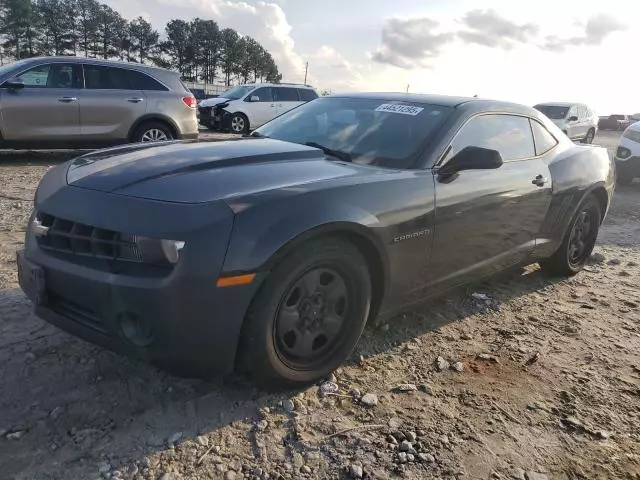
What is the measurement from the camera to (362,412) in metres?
2.65

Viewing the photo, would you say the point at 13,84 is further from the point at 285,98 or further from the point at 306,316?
the point at 285,98

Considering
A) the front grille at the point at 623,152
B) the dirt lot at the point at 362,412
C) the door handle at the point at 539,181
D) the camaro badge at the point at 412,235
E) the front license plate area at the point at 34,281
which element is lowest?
the dirt lot at the point at 362,412

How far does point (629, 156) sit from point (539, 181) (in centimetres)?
807

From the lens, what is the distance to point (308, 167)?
297 centimetres

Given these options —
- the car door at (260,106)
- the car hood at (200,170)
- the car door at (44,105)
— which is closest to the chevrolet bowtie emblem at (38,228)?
the car hood at (200,170)

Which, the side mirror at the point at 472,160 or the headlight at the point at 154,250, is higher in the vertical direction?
the side mirror at the point at 472,160

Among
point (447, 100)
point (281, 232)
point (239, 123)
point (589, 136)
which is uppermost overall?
point (447, 100)

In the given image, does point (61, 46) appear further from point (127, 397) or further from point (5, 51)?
point (127, 397)

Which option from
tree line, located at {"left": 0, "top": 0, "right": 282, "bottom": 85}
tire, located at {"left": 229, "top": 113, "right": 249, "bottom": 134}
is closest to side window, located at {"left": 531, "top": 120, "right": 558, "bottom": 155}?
tire, located at {"left": 229, "top": 113, "right": 249, "bottom": 134}

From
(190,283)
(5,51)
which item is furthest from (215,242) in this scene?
(5,51)

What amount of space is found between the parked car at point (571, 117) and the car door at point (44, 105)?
13.7 m

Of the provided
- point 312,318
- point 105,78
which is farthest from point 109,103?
point 312,318

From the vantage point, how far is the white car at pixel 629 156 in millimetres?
10664

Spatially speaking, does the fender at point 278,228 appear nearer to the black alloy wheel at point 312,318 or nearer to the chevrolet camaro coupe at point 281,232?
the chevrolet camaro coupe at point 281,232
